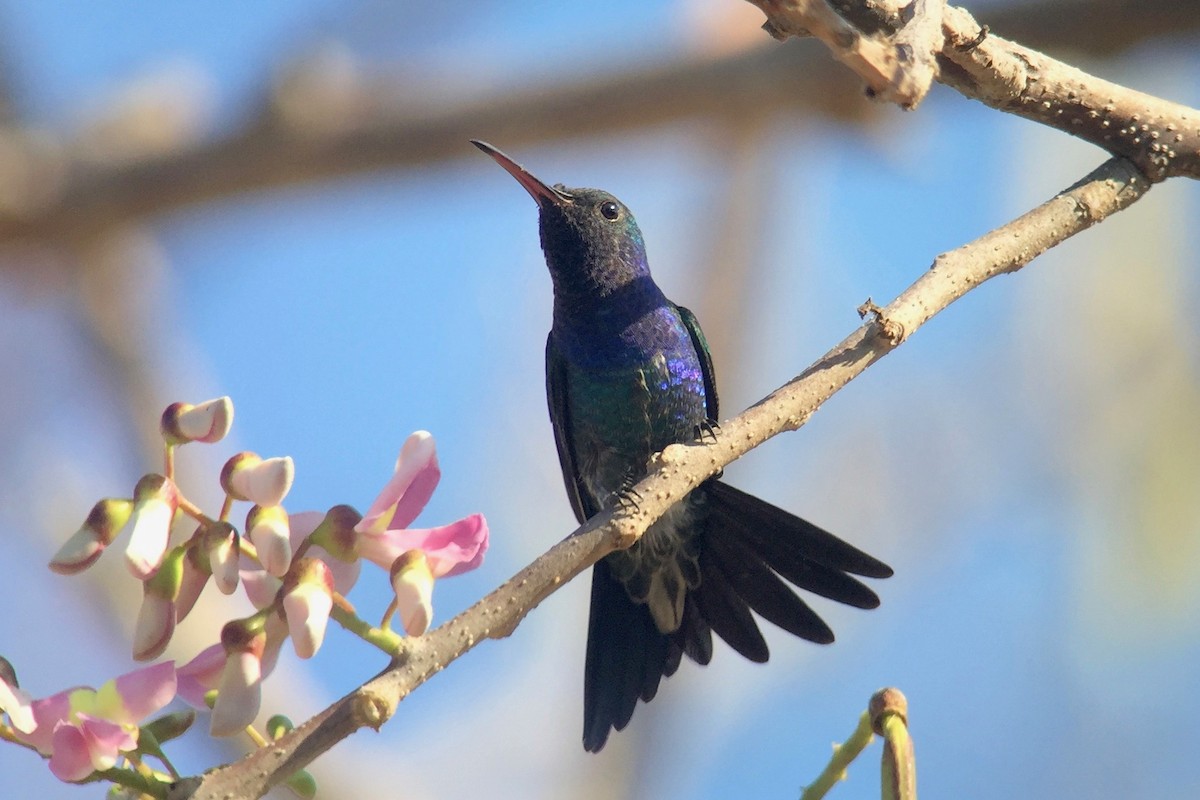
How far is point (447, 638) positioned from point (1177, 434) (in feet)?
20.4

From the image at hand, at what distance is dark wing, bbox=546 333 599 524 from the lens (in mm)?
3904

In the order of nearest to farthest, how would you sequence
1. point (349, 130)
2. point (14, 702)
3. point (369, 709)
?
point (369, 709) → point (14, 702) → point (349, 130)

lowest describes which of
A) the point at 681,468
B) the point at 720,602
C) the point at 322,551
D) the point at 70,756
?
the point at 70,756

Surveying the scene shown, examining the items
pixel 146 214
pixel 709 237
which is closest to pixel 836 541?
pixel 146 214

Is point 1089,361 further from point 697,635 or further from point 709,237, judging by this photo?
point 697,635

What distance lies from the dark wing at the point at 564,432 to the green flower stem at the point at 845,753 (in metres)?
2.13

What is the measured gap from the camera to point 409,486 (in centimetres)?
176

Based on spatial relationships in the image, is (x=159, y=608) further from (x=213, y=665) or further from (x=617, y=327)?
(x=617, y=327)

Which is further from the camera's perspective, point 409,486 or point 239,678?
point 409,486

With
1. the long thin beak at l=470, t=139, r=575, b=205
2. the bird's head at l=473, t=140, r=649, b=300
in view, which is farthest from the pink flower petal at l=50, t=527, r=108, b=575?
the bird's head at l=473, t=140, r=649, b=300

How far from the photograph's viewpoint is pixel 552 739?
21.4ft

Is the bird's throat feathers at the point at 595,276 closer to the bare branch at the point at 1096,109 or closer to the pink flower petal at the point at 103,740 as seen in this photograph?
the bare branch at the point at 1096,109

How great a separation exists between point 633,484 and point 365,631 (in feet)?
6.27

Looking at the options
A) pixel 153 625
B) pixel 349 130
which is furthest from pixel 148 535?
pixel 349 130
